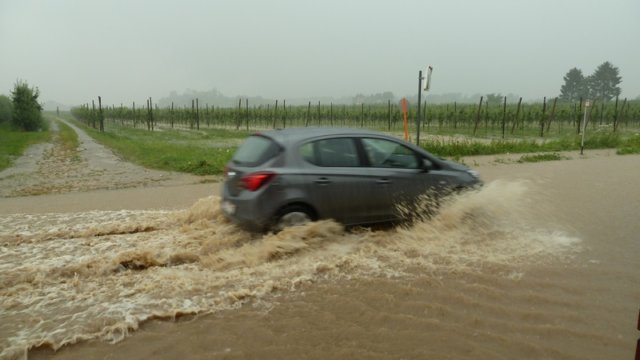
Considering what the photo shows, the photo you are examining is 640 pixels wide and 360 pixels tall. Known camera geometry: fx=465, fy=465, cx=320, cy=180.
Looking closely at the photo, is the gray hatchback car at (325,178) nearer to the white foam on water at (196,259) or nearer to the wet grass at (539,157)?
the white foam on water at (196,259)

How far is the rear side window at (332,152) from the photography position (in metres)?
6.26

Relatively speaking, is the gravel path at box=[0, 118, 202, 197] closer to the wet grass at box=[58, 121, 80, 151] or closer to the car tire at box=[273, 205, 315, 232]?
the wet grass at box=[58, 121, 80, 151]

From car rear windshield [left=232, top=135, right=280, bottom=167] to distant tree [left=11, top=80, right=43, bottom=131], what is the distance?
3534 centimetres

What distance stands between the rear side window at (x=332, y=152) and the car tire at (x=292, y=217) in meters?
0.66

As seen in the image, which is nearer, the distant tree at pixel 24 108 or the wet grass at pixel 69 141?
the wet grass at pixel 69 141

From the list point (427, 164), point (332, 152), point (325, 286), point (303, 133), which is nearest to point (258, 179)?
point (303, 133)

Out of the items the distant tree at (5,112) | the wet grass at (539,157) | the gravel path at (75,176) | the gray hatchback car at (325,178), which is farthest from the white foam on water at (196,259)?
the distant tree at (5,112)

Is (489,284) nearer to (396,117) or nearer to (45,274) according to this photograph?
(45,274)

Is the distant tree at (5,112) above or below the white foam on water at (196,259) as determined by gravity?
above

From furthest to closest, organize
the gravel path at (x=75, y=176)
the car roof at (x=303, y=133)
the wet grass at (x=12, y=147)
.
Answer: the wet grass at (x=12, y=147) < the gravel path at (x=75, y=176) < the car roof at (x=303, y=133)

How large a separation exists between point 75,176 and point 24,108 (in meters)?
26.7

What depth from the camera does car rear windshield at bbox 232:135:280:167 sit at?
243 inches

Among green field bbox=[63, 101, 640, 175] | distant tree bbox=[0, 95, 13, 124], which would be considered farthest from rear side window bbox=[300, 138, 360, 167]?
distant tree bbox=[0, 95, 13, 124]

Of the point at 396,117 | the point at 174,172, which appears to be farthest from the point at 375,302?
the point at 396,117
